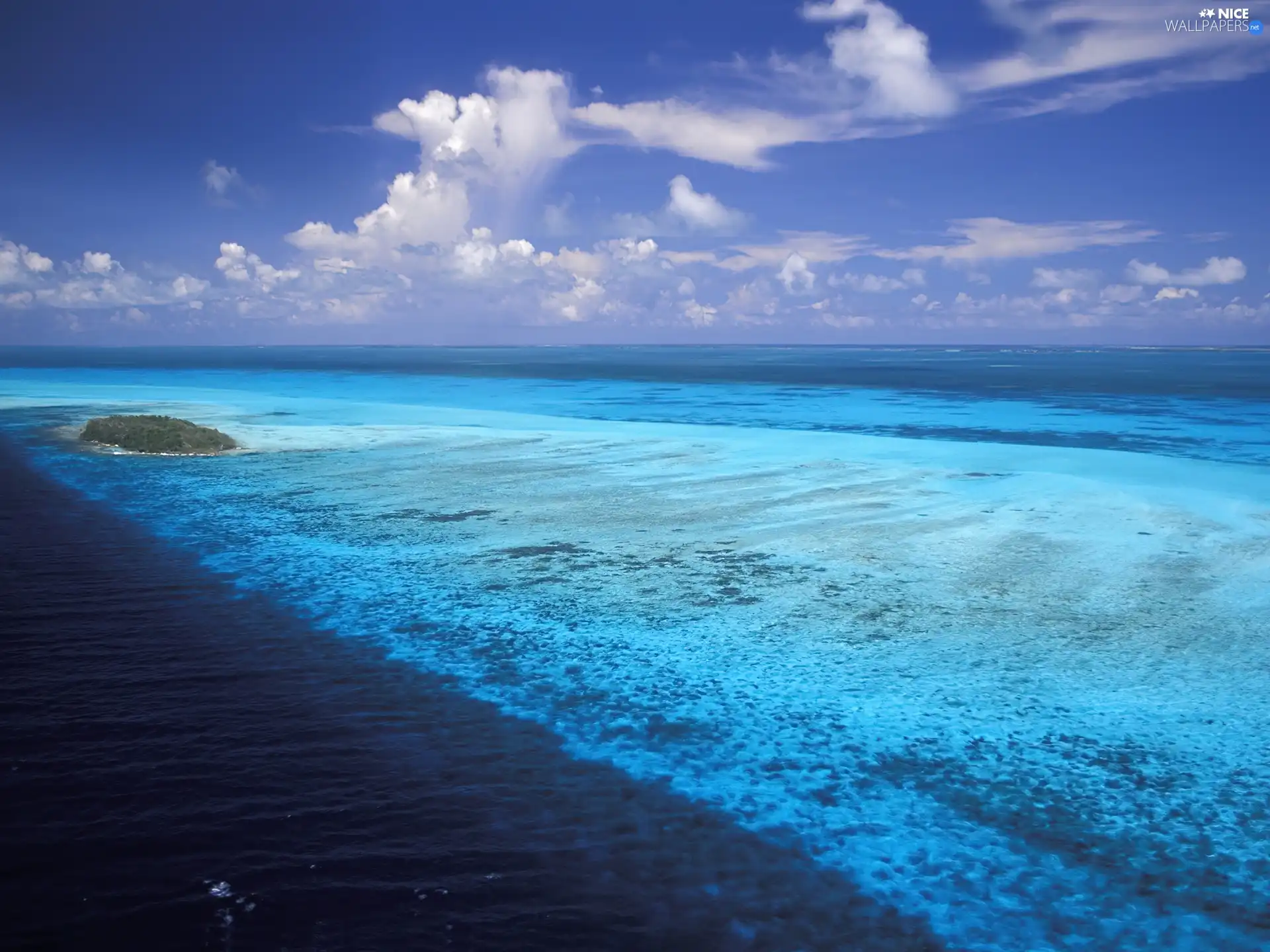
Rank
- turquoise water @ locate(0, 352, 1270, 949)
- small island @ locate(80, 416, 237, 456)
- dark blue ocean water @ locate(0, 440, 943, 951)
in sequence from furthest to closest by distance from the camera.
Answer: small island @ locate(80, 416, 237, 456)
turquoise water @ locate(0, 352, 1270, 949)
dark blue ocean water @ locate(0, 440, 943, 951)

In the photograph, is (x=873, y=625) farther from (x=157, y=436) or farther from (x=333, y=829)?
(x=157, y=436)

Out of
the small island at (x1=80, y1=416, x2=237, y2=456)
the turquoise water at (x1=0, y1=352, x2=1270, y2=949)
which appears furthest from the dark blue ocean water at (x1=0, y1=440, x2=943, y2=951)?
the small island at (x1=80, y1=416, x2=237, y2=456)

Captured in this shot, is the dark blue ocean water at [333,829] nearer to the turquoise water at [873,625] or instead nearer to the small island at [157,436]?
the turquoise water at [873,625]

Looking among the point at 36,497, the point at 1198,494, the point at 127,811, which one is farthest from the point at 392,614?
the point at 1198,494

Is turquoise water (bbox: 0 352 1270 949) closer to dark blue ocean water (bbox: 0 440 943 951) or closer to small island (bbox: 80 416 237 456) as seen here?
dark blue ocean water (bbox: 0 440 943 951)

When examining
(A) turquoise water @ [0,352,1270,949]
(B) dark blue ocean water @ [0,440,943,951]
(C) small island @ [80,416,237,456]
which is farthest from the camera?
(C) small island @ [80,416,237,456]

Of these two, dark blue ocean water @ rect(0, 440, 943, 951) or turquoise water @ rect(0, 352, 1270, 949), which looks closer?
dark blue ocean water @ rect(0, 440, 943, 951)
